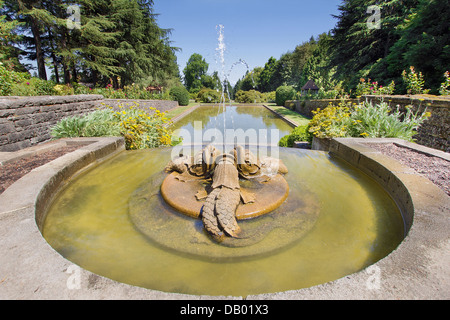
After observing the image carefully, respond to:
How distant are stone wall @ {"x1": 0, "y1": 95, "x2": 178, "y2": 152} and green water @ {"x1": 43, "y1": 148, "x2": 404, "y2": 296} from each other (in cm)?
422

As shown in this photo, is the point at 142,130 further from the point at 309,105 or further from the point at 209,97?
the point at 209,97

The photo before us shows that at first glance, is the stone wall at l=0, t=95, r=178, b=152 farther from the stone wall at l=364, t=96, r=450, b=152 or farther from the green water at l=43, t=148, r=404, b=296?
the stone wall at l=364, t=96, r=450, b=152

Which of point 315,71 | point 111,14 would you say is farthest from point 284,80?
point 111,14

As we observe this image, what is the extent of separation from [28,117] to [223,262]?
7.40 m

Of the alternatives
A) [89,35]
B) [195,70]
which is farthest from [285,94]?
[195,70]

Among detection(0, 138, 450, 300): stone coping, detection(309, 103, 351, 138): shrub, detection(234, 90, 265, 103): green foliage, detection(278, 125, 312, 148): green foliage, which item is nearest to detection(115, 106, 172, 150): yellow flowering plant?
detection(0, 138, 450, 300): stone coping

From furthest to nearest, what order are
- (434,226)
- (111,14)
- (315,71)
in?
(315,71) → (111,14) → (434,226)

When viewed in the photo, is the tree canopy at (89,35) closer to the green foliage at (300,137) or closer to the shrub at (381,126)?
the green foliage at (300,137)

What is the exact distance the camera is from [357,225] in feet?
7.22

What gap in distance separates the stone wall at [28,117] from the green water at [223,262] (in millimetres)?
4222

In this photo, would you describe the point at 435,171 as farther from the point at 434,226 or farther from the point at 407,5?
the point at 407,5

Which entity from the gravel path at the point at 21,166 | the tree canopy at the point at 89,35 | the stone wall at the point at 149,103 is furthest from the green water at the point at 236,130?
the tree canopy at the point at 89,35

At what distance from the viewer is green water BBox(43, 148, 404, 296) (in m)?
1.56
